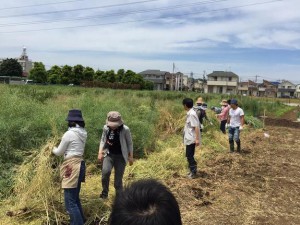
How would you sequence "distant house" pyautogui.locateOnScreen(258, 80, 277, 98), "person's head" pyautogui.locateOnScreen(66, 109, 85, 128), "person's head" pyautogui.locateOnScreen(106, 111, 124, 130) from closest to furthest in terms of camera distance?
"person's head" pyautogui.locateOnScreen(66, 109, 85, 128)
"person's head" pyautogui.locateOnScreen(106, 111, 124, 130)
"distant house" pyautogui.locateOnScreen(258, 80, 277, 98)

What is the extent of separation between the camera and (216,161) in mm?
9828

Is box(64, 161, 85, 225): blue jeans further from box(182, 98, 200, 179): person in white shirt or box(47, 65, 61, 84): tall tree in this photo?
box(47, 65, 61, 84): tall tree

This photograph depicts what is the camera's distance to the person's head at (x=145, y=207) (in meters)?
1.44

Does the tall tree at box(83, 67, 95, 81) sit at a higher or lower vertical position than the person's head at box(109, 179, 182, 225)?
higher

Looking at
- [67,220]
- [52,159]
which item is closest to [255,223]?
[67,220]

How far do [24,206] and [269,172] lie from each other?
6.04 m

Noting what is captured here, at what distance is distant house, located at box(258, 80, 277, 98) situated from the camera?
11702cm

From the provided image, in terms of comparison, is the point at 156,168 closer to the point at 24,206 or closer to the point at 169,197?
the point at 24,206

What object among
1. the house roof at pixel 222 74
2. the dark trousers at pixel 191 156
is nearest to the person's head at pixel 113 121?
the dark trousers at pixel 191 156

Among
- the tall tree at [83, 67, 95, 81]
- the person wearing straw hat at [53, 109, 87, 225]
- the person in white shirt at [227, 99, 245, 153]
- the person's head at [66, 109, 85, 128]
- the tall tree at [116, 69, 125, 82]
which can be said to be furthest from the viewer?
the tall tree at [116, 69, 125, 82]

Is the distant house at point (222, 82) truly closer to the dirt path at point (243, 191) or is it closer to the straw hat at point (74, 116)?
the dirt path at point (243, 191)

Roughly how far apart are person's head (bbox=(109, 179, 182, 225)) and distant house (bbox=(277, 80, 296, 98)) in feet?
417

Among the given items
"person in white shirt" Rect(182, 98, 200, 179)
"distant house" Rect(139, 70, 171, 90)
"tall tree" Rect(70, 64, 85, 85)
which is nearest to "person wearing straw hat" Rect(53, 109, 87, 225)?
"person in white shirt" Rect(182, 98, 200, 179)

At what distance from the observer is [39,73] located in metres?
58.7
